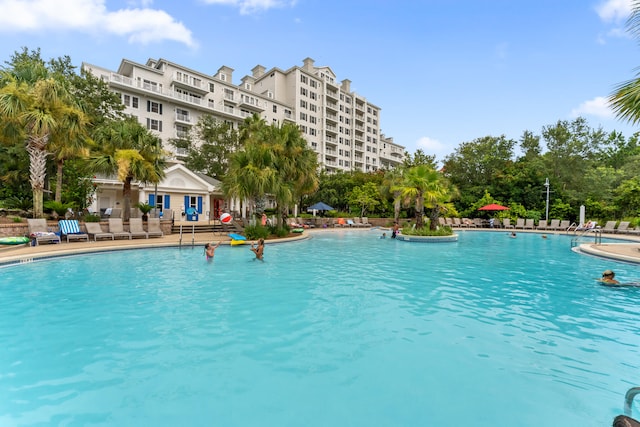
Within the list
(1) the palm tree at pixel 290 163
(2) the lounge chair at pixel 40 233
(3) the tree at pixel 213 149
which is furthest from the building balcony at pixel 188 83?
(2) the lounge chair at pixel 40 233

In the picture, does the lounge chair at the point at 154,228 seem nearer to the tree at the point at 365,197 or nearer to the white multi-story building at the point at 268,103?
the white multi-story building at the point at 268,103

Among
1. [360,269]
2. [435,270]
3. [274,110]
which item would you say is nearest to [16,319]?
[360,269]

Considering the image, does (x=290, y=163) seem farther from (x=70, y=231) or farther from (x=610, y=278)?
(x=610, y=278)

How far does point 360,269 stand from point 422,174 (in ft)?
35.8

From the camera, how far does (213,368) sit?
13.3 feet

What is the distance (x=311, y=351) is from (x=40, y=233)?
52.4ft

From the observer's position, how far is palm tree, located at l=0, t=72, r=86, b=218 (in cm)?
1477

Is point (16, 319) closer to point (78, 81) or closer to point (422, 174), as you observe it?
point (422, 174)

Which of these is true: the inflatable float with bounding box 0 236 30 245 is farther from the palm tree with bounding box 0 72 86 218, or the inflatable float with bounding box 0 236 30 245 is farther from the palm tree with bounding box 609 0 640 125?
the palm tree with bounding box 609 0 640 125

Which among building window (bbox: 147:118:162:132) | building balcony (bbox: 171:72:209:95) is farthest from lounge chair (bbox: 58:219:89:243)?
building balcony (bbox: 171:72:209:95)

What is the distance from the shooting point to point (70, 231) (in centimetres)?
1539

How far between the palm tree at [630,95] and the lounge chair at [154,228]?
1964cm

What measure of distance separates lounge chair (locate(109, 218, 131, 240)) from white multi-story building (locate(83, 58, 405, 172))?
2204 cm

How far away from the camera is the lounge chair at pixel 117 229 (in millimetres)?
16453
